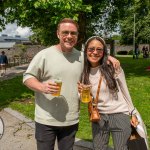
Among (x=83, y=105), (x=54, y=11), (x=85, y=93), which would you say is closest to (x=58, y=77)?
(x=85, y=93)

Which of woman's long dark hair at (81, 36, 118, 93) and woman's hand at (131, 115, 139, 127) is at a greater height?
woman's long dark hair at (81, 36, 118, 93)

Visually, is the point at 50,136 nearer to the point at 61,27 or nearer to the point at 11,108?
the point at 61,27

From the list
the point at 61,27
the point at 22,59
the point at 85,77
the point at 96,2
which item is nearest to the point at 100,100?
the point at 85,77

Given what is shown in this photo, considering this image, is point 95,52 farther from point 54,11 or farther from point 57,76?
point 54,11

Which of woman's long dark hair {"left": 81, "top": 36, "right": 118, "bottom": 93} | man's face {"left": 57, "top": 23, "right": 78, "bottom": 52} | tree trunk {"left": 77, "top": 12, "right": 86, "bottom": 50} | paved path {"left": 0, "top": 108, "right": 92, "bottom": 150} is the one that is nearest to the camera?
man's face {"left": 57, "top": 23, "right": 78, "bottom": 52}

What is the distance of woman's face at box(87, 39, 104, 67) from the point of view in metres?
4.23

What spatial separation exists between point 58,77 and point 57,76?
0.01 m

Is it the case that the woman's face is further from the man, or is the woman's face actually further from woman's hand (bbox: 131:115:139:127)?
woman's hand (bbox: 131:115:139:127)

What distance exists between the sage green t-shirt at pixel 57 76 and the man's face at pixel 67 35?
94mm

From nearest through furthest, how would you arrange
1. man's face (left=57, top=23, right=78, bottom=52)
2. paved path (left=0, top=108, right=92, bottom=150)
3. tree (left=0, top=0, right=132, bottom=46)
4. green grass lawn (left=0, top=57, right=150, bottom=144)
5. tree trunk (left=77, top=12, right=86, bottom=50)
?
man's face (left=57, top=23, right=78, bottom=52) → paved path (left=0, top=108, right=92, bottom=150) → green grass lawn (left=0, top=57, right=150, bottom=144) → tree (left=0, top=0, right=132, bottom=46) → tree trunk (left=77, top=12, right=86, bottom=50)

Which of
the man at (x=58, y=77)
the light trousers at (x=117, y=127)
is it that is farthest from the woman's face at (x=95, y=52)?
the light trousers at (x=117, y=127)

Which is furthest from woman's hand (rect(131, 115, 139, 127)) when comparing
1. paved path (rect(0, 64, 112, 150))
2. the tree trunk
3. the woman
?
the tree trunk

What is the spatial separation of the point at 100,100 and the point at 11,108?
759 centimetres

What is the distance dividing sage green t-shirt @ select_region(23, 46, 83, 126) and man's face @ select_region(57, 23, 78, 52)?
0.31 feet
